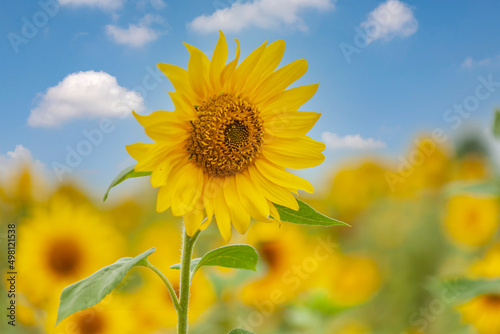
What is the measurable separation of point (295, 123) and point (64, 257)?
3.28ft

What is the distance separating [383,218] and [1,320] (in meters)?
2.88

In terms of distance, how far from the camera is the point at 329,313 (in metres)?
1.82

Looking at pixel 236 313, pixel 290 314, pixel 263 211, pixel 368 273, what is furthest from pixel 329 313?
pixel 263 211

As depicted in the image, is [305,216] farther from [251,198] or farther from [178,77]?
[178,77]

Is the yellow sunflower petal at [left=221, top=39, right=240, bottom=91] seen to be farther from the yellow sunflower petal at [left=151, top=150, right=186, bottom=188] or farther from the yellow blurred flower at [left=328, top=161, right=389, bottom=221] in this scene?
the yellow blurred flower at [left=328, top=161, right=389, bottom=221]

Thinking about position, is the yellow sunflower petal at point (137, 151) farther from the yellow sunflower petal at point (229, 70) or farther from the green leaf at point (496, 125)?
the green leaf at point (496, 125)

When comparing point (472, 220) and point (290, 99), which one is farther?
point (472, 220)

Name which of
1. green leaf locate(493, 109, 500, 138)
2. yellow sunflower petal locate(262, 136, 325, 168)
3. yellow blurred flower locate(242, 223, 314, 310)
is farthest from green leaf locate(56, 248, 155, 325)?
green leaf locate(493, 109, 500, 138)

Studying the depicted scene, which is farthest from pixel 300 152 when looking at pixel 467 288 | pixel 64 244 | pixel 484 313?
pixel 484 313

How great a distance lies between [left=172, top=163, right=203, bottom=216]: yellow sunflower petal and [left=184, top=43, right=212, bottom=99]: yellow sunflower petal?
0.40 ft

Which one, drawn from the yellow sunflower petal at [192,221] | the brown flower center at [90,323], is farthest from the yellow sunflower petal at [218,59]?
the brown flower center at [90,323]

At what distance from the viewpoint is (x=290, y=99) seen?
2.70 ft

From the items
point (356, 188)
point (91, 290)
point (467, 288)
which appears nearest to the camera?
point (91, 290)

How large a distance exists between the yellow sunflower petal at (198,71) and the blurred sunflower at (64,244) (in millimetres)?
856
